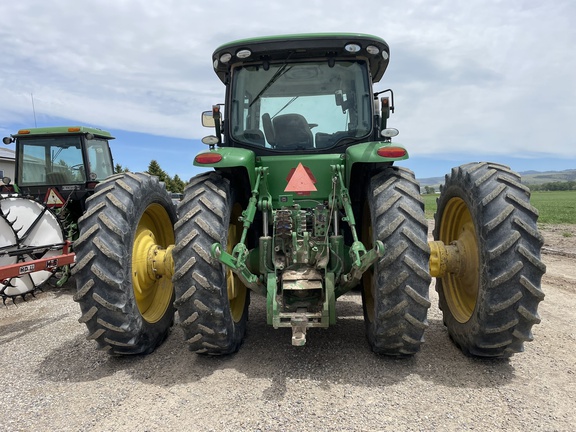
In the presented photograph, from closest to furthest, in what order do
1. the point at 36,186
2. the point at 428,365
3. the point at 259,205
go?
the point at 428,365, the point at 259,205, the point at 36,186

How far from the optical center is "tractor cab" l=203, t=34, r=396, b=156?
12.3 ft

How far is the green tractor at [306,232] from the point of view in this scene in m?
2.83

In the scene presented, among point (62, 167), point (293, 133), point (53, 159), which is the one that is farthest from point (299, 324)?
point (53, 159)

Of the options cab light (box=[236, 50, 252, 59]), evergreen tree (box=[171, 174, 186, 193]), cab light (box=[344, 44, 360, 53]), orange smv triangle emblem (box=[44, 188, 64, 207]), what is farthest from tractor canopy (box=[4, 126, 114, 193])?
evergreen tree (box=[171, 174, 186, 193])

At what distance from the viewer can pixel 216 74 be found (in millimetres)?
4281

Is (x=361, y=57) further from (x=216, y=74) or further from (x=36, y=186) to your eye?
(x=36, y=186)

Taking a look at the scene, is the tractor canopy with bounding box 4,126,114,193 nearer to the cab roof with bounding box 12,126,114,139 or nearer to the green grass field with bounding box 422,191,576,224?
the cab roof with bounding box 12,126,114,139

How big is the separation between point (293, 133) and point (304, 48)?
0.72 m

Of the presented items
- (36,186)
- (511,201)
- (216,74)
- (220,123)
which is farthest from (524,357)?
(36,186)

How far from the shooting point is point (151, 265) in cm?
356

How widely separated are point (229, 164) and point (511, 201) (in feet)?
6.60

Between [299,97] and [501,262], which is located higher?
[299,97]

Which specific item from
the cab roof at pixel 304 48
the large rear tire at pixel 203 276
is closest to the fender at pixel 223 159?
the large rear tire at pixel 203 276

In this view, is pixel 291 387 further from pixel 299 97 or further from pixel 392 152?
pixel 299 97
